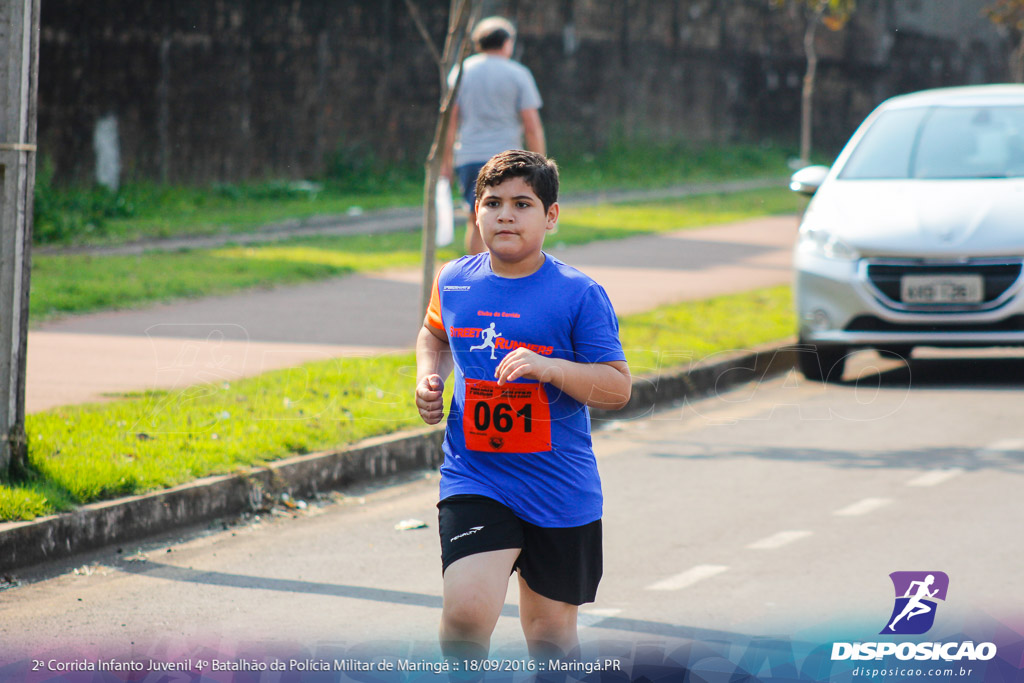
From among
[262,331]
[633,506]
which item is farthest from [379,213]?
[633,506]

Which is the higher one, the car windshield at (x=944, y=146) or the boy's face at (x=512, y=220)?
the boy's face at (x=512, y=220)

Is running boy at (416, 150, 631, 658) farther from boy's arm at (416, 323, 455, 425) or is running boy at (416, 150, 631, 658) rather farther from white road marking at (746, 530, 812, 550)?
white road marking at (746, 530, 812, 550)

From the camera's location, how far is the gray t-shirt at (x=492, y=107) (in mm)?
9641

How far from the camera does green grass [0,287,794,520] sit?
605 centimetres

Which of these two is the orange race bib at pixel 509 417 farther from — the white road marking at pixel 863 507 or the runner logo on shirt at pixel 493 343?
the white road marking at pixel 863 507

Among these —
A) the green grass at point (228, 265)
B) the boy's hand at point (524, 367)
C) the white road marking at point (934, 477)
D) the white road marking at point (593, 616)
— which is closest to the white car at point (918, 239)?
the white road marking at point (934, 477)

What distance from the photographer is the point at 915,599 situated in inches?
211

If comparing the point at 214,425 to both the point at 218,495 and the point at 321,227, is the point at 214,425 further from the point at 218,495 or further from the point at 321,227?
the point at 321,227

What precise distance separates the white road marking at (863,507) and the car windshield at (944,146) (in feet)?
12.0

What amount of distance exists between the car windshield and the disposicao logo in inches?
192

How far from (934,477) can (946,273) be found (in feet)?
6.72

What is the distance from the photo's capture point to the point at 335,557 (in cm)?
592

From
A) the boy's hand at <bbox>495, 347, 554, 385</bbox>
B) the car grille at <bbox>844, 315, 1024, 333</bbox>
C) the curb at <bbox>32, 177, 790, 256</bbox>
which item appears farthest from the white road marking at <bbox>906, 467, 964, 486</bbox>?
the curb at <bbox>32, 177, 790, 256</bbox>

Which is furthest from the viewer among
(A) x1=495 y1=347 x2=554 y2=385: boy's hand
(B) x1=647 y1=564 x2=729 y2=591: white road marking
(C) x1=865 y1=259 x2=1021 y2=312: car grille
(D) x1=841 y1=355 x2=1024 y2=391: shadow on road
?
(D) x1=841 y1=355 x2=1024 y2=391: shadow on road
